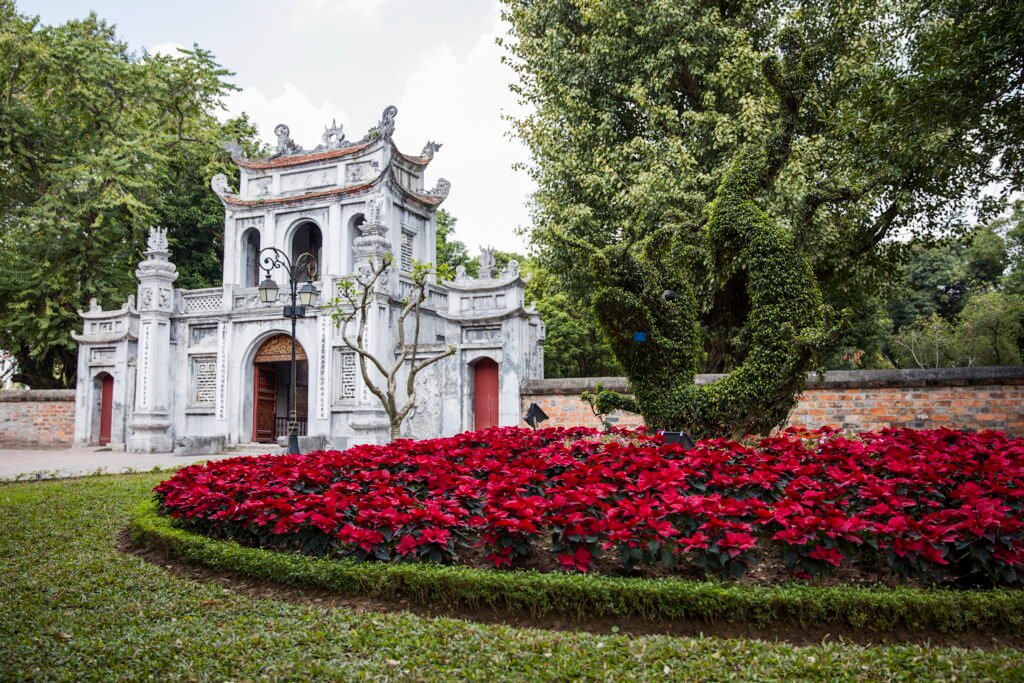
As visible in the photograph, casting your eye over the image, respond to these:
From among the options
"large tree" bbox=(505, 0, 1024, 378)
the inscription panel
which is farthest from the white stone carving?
"large tree" bbox=(505, 0, 1024, 378)

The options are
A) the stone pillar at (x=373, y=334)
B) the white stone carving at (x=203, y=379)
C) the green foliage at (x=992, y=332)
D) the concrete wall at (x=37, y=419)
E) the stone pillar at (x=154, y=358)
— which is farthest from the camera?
the green foliage at (x=992, y=332)

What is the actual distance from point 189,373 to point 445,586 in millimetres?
19037

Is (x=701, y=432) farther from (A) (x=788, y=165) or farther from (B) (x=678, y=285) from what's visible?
(A) (x=788, y=165)

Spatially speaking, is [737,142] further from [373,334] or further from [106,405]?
[106,405]

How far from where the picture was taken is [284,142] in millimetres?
23828

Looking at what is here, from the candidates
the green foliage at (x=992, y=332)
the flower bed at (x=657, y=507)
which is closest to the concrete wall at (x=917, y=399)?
the flower bed at (x=657, y=507)

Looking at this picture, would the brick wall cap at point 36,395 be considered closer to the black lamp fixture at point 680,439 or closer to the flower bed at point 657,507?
the flower bed at point 657,507

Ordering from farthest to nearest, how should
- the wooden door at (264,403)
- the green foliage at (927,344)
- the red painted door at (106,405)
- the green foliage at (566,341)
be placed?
the green foliage at (927,344) < the green foliage at (566,341) < the red painted door at (106,405) < the wooden door at (264,403)

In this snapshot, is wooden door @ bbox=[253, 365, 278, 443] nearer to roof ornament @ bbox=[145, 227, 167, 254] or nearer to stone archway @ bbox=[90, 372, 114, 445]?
roof ornament @ bbox=[145, 227, 167, 254]

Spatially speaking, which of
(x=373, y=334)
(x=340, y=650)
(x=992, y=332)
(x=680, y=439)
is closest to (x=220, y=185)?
(x=373, y=334)

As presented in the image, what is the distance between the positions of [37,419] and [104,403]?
3.13 m

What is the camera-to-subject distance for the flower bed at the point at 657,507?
16.2 ft

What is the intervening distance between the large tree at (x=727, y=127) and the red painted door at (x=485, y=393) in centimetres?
320

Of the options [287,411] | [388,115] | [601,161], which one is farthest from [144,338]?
[601,161]
